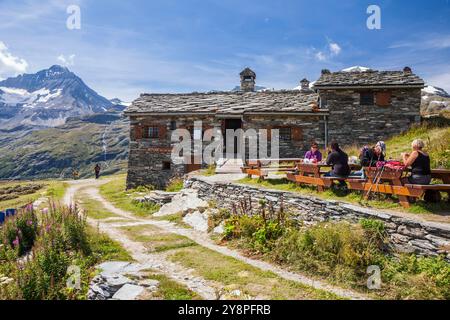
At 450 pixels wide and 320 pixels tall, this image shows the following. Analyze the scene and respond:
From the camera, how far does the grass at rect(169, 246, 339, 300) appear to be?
242 inches

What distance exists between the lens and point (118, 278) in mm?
6688

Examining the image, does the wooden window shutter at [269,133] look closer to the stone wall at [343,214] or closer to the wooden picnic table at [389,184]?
the stone wall at [343,214]

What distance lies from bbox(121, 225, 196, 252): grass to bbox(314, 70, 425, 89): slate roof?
16.0 meters

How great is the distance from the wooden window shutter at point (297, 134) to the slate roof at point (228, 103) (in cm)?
128

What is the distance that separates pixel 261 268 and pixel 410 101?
63.5ft

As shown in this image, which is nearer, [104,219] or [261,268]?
[261,268]

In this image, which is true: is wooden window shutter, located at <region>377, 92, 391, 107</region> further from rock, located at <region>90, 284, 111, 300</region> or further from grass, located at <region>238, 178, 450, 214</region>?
rock, located at <region>90, 284, 111, 300</region>

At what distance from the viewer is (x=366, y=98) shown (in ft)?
72.1

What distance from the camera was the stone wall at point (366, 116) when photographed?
21.5 m

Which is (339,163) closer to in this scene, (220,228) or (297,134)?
(220,228)

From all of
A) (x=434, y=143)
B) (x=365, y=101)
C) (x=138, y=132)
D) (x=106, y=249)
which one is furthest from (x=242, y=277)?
→ (x=138, y=132)
